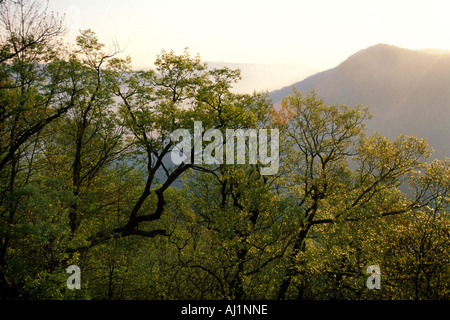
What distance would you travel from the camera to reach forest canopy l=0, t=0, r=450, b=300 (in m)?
14.9

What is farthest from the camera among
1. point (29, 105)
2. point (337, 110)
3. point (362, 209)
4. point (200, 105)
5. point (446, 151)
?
point (446, 151)

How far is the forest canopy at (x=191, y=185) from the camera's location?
14.9 metres

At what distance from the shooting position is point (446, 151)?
190750mm

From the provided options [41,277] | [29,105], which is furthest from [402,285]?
[29,105]

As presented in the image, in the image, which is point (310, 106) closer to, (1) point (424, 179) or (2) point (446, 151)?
(1) point (424, 179)

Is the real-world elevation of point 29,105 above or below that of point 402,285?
above

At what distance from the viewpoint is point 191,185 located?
920 inches

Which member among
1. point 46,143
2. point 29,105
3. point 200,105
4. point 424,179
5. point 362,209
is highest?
point 200,105

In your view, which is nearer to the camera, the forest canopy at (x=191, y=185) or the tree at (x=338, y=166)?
the forest canopy at (x=191, y=185)

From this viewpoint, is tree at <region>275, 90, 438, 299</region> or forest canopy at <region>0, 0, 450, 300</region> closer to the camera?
forest canopy at <region>0, 0, 450, 300</region>

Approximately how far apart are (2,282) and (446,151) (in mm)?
240434

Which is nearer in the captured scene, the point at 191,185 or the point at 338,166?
the point at 191,185

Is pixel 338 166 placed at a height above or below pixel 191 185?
above

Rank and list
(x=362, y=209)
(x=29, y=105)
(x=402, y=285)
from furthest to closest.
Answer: (x=362, y=209) → (x=402, y=285) → (x=29, y=105)
